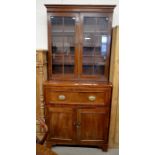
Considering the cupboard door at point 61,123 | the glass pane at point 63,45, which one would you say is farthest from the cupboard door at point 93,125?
the glass pane at point 63,45

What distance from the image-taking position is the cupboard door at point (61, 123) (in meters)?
2.50

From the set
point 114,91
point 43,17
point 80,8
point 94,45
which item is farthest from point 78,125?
point 43,17

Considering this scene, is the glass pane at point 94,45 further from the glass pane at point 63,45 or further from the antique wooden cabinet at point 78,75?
the glass pane at point 63,45

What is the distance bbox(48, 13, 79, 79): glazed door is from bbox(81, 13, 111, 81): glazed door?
0.40 feet

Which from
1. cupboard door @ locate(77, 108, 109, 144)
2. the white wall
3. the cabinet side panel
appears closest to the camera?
the cabinet side panel

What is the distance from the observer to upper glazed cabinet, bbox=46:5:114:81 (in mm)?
2439

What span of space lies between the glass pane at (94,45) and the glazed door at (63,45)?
0.14 metres

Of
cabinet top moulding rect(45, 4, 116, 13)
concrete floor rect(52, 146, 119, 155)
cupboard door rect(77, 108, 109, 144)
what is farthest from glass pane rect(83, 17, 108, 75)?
concrete floor rect(52, 146, 119, 155)

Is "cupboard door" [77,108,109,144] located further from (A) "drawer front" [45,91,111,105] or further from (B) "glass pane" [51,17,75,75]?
(B) "glass pane" [51,17,75,75]
